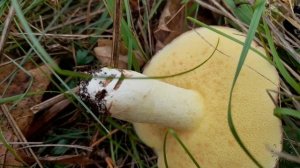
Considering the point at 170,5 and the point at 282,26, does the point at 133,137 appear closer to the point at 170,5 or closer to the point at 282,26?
the point at 170,5

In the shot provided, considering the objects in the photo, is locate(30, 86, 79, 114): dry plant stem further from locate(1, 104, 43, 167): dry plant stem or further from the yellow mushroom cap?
the yellow mushroom cap

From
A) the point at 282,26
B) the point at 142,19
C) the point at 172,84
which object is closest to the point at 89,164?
the point at 172,84

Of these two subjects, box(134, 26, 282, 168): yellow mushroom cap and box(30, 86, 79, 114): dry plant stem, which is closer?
box(134, 26, 282, 168): yellow mushroom cap

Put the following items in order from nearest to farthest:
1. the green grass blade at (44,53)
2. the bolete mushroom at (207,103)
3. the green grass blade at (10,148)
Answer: the green grass blade at (44,53)
the bolete mushroom at (207,103)
the green grass blade at (10,148)

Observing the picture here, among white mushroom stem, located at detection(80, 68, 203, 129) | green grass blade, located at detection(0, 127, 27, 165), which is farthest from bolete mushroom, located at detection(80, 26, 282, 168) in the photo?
green grass blade, located at detection(0, 127, 27, 165)

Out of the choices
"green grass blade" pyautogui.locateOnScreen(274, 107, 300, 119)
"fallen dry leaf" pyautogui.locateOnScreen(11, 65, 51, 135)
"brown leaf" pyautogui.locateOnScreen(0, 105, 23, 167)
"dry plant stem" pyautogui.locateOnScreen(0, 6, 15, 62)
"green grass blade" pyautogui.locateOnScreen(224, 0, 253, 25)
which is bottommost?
"brown leaf" pyautogui.locateOnScreen(0, 105, 23, 167)

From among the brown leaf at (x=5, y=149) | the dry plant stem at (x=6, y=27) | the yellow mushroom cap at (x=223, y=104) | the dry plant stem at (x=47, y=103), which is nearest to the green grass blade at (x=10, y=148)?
the brown leaf at (x=5, y=149)

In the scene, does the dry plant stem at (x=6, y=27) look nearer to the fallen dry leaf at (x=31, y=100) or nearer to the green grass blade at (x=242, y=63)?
the fallen dry leaf at (x=31, y=100)

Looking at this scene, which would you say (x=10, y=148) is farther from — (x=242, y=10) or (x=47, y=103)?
(x=242, y=10)
